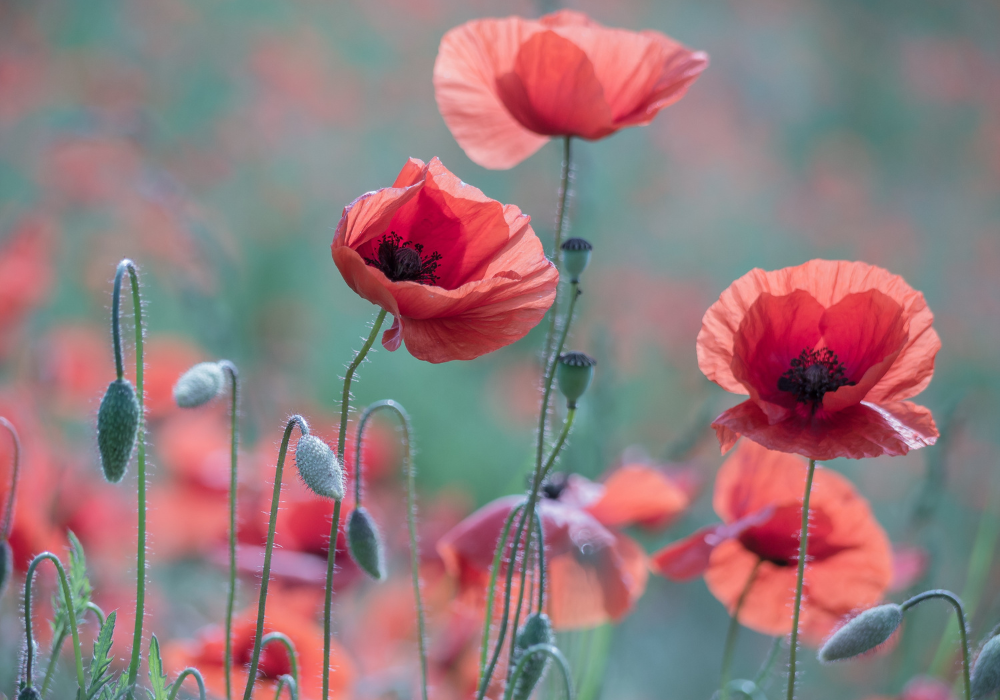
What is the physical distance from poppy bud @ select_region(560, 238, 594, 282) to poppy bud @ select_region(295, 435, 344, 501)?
0.20m

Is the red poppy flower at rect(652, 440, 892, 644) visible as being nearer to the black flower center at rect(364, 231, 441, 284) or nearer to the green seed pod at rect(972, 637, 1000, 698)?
the green seed pod at rect(972, 637, 1000, 698)

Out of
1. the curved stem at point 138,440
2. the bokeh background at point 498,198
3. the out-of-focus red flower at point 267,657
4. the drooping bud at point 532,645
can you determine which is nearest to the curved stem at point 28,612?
the curved stem at point 138,440

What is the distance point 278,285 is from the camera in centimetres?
284

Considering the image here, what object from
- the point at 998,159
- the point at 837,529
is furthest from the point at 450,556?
the point at 998,159

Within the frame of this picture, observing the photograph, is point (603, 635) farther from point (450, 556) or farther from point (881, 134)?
point (881, 134)

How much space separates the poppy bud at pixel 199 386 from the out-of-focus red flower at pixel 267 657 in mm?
264

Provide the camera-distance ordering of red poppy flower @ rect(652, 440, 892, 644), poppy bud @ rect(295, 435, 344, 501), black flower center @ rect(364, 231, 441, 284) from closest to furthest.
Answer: poppy bud @ rect(295, 435, 344, 501) → black flower center @ rect(364, 231, 441, 284) → red poppy flower @ rect(652, 440, 892, 644)

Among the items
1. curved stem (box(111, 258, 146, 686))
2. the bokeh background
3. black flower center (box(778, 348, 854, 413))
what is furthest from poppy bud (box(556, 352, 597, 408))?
the bokeh background

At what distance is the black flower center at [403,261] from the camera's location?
589mm

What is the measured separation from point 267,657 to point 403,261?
1.41 feet

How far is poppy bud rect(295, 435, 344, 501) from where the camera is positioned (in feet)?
1.56

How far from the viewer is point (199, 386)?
52 cm

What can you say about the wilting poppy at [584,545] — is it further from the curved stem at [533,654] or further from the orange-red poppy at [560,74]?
the orange-red poppy at [560,74]

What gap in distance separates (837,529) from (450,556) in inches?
13.3
